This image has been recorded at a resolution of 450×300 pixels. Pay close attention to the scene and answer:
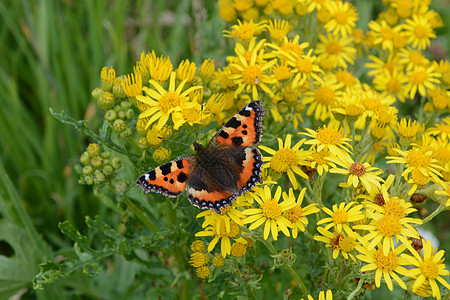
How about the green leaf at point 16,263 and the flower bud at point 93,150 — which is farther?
the green leaf at point 16,263

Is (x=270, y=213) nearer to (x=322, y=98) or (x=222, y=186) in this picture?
(x=222, y=186)

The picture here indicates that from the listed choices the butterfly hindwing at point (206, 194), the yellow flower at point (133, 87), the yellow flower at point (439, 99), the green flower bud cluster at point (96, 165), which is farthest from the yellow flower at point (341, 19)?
the green flower bud cluster at point (96, 165)

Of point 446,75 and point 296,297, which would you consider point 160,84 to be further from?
point 446,75

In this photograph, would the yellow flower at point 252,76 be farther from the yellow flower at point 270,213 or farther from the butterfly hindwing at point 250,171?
the yellow flower at point 270,213

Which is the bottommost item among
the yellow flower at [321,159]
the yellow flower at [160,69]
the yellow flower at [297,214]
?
the yellow flower at [297,214]

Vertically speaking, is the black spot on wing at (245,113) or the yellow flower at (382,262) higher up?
the black spot on wing at (245,113)

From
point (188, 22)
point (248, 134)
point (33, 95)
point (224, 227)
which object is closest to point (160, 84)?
point (248, 134)

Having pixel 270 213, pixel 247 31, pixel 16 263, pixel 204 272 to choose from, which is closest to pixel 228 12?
pixel 247 31

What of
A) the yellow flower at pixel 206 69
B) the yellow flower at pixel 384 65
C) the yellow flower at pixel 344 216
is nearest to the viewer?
the yellow flower at pixel 344 216
